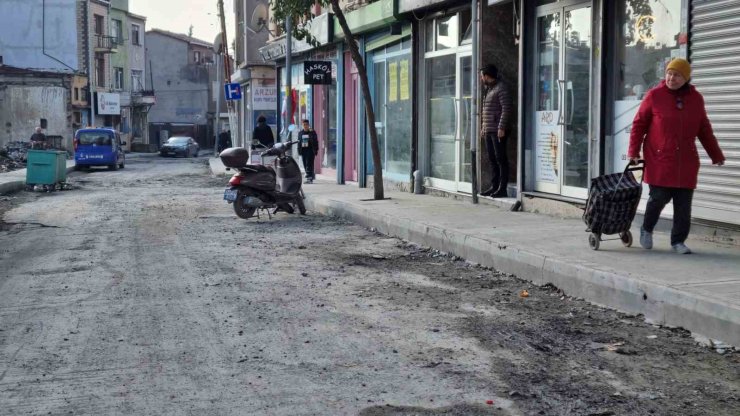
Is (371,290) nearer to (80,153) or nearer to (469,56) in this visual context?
(469,56)

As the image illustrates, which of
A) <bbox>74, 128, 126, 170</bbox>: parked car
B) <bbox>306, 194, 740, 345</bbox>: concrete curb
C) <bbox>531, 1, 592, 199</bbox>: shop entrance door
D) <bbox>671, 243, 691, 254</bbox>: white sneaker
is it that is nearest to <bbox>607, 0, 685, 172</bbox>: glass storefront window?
<bbox>531, 1, 592, 199</bbox>: shop entrance door

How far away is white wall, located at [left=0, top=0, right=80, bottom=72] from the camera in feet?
192

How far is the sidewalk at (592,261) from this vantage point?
6.45 m

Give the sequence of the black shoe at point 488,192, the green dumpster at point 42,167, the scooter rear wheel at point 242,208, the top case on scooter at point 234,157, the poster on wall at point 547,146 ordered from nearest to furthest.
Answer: the poster on wall at point 547,146, the black shoe at point 488,192, the scooter rear wheel at point 242,208, the top case on scooter at point 234,157, the green dumpster at point 42,167

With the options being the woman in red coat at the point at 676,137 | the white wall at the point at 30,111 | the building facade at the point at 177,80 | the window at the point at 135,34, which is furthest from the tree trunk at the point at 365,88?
the building facade at the point at 177,80

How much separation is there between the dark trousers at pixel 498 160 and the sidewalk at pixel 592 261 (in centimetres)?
53

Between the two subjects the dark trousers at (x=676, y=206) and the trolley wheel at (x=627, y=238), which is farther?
the trolley wheel at (x=627, y=238)

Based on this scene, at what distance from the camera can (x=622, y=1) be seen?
441 inches

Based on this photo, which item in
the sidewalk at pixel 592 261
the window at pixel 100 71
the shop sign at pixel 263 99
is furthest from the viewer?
the window at pixel 100 71

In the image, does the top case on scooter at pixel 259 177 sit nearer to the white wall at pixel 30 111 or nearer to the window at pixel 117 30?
the white wall at pixel 30 111

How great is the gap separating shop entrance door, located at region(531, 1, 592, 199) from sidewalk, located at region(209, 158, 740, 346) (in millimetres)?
731

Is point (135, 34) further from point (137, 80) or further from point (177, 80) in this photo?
point (177, 80)

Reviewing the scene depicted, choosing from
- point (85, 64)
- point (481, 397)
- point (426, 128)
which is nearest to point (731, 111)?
point (481, 397)

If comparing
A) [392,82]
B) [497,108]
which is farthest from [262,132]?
[497,108]
